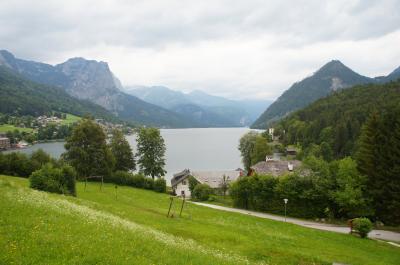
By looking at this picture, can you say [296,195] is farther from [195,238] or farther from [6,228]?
[6,228]

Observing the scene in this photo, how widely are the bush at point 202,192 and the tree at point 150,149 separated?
12.3m

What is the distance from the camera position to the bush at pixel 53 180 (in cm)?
3575

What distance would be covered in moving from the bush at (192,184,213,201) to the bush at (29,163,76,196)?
4344cm

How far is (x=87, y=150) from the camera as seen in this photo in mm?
73312

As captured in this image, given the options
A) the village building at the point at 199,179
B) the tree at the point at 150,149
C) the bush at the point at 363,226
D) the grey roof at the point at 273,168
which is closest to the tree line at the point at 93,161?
the tree at the point at 150,149

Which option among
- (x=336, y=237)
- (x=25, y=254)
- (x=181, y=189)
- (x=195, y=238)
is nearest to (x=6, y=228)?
(x=25, y=254)

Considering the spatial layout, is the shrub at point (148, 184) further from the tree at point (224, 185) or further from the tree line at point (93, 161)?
the tree at point (224, 185)

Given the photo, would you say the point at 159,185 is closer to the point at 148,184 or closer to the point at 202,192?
the point at 148,184

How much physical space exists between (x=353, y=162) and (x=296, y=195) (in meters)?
10.1

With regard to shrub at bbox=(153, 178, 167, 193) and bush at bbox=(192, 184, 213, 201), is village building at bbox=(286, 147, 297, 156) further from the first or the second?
shrub at bbox=(153, 178, 167, 193)

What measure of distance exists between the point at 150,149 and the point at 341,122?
299ft

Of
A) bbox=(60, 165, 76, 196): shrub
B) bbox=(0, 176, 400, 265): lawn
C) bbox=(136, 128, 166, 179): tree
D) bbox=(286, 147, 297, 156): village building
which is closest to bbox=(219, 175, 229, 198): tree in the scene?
bbox=(136, 128, 166, 179): tree

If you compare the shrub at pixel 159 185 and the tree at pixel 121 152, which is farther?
the tree at pixel 121 152

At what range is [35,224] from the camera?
15.2 meters
